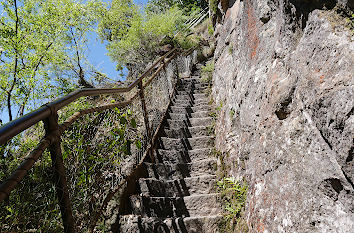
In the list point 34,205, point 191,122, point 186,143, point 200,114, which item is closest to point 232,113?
point 186,143

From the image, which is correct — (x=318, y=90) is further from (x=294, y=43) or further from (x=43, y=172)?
(x=43, y=172)

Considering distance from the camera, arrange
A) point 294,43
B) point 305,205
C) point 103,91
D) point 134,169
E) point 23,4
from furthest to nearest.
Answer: point 23,4 → point 134,169 → point 103,91 → point 294,43 → point 305,205

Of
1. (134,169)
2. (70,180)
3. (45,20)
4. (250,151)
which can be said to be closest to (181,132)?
(134,169)

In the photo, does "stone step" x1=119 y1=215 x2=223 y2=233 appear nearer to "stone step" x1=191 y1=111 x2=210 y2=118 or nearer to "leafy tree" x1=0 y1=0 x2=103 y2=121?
"stone step" x1=191 y1=111 x2=210 y2=118

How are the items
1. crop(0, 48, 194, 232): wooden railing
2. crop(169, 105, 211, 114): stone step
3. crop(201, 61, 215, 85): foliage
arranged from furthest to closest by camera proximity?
crop(201, 61, 215, 85): foliage < crop(169, 105, 211, 114): stone step < crop(0, 48, 194, 232): wooden railing

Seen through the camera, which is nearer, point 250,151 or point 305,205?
point 305,205

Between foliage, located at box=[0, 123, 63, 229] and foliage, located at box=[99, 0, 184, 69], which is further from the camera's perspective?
foliage, located at box=[99, 0, 184, 69]

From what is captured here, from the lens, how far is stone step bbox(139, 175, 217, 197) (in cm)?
305

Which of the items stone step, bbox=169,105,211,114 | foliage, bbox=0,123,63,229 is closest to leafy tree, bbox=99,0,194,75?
stone step, bbox=169,105,211,114

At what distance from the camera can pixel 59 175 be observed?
153cm

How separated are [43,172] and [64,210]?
34 centimetres

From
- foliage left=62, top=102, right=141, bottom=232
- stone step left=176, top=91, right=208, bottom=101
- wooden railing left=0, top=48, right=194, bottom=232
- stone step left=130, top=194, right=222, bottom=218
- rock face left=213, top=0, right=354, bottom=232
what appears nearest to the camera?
wooden railing left=0, top=48, right=194, bottom=232

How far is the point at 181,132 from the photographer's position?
171 inches

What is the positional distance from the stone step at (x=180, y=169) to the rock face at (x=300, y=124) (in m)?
0.58
